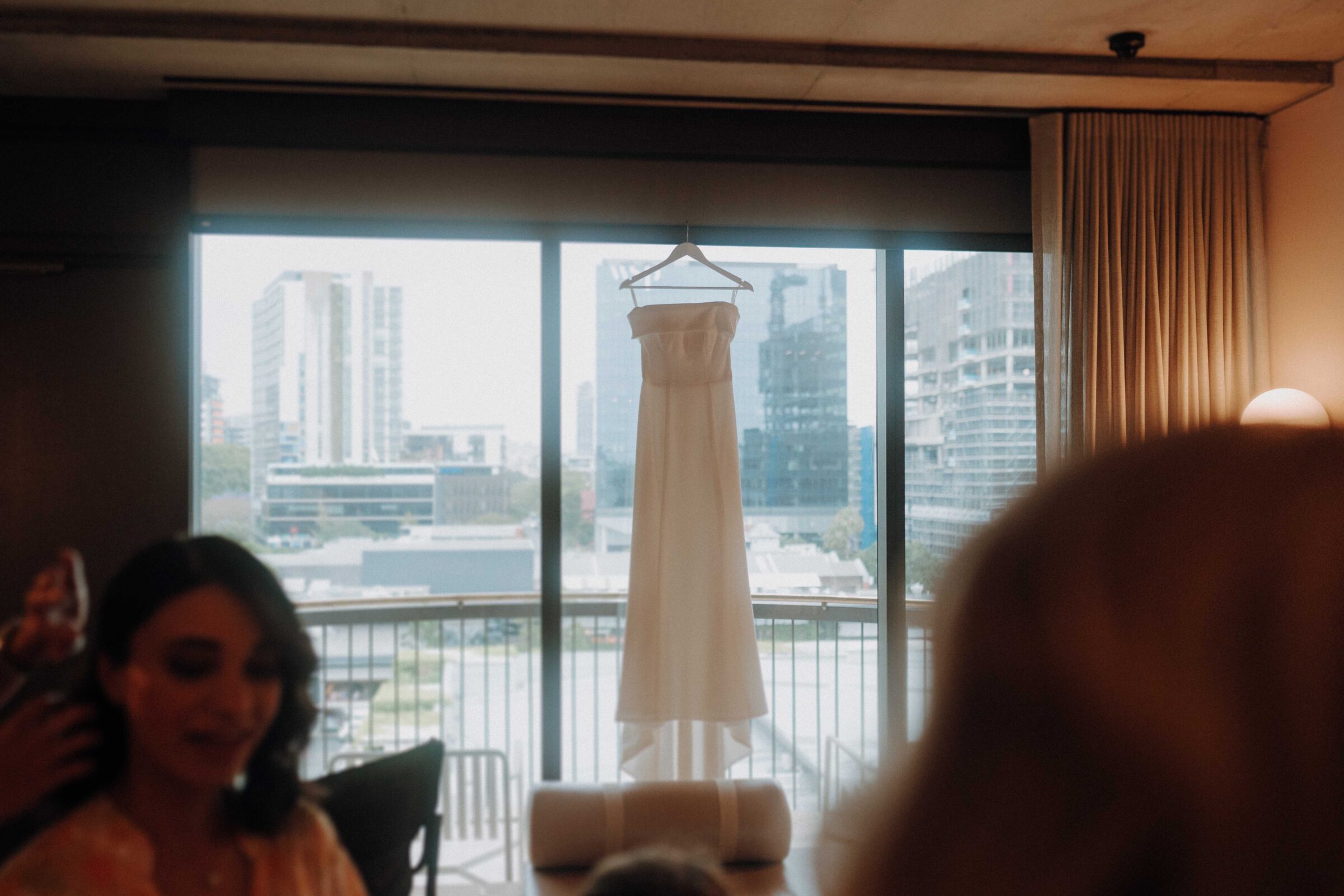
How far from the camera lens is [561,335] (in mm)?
2934

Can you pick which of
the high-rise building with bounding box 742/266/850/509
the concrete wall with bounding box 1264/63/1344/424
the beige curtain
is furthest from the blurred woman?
the concrete wall with bounding box 1264/63/1344/424

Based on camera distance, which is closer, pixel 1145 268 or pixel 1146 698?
pixel 1146 698

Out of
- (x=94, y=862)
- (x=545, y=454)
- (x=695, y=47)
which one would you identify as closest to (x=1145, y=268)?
(x=695, y=47)

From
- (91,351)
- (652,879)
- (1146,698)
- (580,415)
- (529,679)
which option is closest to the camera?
(1146,698)

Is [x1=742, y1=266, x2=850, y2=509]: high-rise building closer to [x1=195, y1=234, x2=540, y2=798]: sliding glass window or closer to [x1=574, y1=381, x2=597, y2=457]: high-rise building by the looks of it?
[x1=574, y1=381, x2=597, y2=457]: high-rise building

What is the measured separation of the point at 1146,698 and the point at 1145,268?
3.04m

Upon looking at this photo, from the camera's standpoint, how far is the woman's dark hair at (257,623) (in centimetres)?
100

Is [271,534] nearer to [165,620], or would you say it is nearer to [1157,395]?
[165,620]

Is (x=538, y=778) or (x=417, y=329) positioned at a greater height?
(x=417, y=329)

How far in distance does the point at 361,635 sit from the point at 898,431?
5.97ft

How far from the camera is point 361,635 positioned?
2984mm

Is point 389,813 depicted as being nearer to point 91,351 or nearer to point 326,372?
point 326,372

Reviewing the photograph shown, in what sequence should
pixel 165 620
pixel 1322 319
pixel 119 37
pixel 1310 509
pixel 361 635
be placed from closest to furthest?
1. pixel 1310 509
2. pixel 165 620
3. pixel 119 37
4. pixel 1322 319
5. pixel 361 635

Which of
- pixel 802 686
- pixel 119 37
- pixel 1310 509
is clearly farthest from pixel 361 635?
pixel 1310 509
